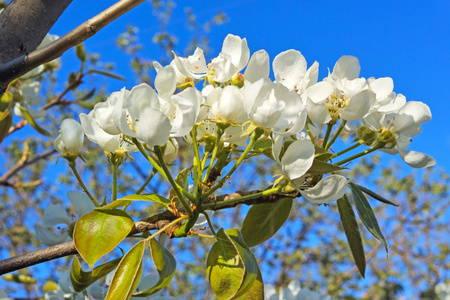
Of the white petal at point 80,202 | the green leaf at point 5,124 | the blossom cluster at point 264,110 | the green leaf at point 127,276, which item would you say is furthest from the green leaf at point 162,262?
the green leaf at point 5,124

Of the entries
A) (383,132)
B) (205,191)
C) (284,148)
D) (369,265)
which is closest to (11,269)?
(205,191)

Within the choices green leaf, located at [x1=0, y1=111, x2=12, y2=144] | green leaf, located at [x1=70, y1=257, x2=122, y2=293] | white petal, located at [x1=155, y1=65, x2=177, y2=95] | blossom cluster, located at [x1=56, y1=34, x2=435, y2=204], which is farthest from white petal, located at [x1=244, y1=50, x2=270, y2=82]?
green leaf, located at [x1=0, y1=111, x2=12, y2=144]

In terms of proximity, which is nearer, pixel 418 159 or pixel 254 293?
pixel 254 293

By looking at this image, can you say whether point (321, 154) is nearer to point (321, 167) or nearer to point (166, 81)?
point (321, 167)

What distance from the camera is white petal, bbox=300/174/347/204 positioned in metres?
0.57

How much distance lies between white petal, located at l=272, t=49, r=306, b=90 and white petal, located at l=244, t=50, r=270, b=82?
0.11 ft

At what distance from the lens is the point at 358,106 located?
64 centimetres

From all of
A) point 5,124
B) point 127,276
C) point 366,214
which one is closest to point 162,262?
point 127,276

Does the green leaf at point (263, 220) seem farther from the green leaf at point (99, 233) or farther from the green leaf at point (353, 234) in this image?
the green leaf at point (99, 233)

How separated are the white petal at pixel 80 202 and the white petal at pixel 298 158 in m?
0.40

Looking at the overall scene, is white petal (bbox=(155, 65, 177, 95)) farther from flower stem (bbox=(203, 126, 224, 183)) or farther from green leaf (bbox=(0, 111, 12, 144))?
green leaf (bbox=(0, 111, 12, 144))

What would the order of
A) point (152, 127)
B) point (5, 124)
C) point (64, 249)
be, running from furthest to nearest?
point (5, 124) → point (64, 249) → point (152, 127)

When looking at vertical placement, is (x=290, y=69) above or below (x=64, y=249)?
above

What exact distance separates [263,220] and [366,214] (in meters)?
0.16
